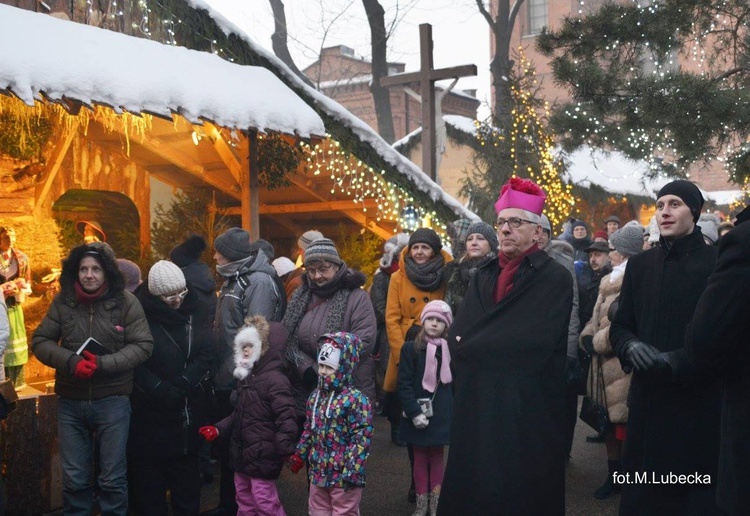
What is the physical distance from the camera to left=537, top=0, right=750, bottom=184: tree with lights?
8.84 meters

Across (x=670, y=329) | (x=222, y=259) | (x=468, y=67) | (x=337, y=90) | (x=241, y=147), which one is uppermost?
(x=337, y=90)

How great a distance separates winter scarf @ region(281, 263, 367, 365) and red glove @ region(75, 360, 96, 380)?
145cm

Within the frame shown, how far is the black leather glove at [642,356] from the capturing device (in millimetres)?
3883

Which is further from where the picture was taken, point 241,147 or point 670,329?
point 241,147

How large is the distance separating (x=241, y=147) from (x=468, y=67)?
175 inches

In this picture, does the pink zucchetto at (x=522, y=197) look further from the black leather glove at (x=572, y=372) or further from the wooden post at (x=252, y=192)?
the wooden post at (x=252, y=192)

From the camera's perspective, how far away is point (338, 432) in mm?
4992

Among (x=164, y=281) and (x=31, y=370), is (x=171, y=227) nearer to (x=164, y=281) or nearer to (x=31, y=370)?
(x=31, y=370)

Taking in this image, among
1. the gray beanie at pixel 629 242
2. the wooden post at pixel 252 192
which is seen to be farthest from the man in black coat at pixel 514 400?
the wooden post at pixel 252 192

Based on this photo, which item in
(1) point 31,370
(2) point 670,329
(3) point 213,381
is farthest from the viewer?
(1) point 31,370

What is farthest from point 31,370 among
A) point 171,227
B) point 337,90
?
point 337,90

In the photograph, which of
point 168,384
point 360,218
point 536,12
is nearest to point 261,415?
point 168,384

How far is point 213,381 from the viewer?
6.08 meters

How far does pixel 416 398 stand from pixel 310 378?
77 centimetres
